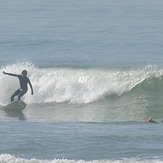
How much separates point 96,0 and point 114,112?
40.1m

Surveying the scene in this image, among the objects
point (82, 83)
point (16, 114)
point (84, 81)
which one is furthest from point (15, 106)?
point (84, 81)

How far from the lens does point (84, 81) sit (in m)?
35.5

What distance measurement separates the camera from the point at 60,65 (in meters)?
38.3

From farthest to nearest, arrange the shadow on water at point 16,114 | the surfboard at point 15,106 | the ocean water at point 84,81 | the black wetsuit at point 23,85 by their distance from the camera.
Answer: the black wetsuit at point 23,85, the surfboard at point 15,106, the shadow on water at point 16,114, the ocean water at point 84,81

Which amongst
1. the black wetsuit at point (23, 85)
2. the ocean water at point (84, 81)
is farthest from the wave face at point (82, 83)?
the black wetsuit at point (23, 85)

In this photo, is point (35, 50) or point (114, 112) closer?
point (114, 112)

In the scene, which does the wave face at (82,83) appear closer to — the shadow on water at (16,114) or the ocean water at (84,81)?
the ocean water at (84,81)

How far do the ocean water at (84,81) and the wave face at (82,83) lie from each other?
1.5 inches

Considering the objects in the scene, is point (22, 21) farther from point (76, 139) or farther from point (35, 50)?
point (76, 139)

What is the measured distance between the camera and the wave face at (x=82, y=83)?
33469mm

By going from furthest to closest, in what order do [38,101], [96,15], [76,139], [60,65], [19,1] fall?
[19,1]
[96,15]
[60,65]
[38,101]
[76,139]

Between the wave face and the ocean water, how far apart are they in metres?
0.04

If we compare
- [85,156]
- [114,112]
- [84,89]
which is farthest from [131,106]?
[85,156]

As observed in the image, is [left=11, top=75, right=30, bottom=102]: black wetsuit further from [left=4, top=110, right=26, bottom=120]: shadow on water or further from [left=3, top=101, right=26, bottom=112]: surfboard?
[left=4, top=110, right=26, bottom=120]: shadow on water
